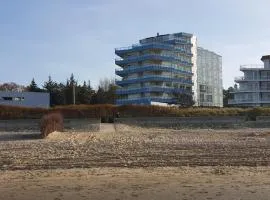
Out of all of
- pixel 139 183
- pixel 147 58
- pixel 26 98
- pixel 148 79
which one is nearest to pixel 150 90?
pixel 148 79

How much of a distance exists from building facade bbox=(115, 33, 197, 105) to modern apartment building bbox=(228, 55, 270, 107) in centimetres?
1352

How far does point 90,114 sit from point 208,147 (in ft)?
106

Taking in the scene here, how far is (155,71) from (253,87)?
25092mm

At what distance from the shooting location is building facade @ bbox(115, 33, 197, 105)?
5605 inches

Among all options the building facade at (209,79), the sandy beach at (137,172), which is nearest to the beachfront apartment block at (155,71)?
the building facade at (209,79)

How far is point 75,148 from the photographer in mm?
28594

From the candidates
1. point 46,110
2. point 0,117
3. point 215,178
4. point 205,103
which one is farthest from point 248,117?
point 205,103

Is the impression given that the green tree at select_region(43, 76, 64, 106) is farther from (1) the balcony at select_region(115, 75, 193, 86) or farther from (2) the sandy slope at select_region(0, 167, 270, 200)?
(2) the sandy slope at select_region(0, 167, 270, 200)

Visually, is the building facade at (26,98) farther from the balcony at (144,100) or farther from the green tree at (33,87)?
the balcony at (144,100)

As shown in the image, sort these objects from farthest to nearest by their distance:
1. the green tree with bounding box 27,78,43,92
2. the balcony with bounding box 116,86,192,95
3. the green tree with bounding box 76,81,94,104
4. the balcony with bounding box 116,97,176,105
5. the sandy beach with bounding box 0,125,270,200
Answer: the balcony with bounding box 116,86,192,95 < the balcony with bounding box 116,97,176,105 < the green tree with bounding box 27,78,43,92 < the green tree with bounding box 76,81,94,104 < the sandy beach with bounding box 0,125,270,200

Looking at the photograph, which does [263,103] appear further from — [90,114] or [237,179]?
[237,179]

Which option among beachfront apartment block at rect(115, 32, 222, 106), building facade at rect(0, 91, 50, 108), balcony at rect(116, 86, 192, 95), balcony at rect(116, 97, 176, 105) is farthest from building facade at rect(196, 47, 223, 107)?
building facade at rect(0, 91, 50, 108)

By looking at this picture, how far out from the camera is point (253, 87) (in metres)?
144

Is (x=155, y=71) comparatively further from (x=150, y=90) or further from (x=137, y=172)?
(x=137, y=172)
